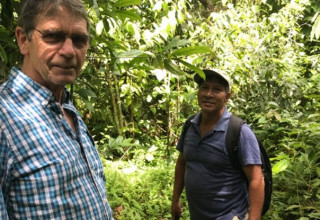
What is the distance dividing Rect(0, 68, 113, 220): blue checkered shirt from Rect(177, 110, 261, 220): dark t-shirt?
3.84ft

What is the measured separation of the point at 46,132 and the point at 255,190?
1.54 metres

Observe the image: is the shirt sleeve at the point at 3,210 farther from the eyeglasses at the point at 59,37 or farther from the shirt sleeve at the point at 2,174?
the eyeglasses at the point at 59,37

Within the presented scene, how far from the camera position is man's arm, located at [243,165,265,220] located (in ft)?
7.05

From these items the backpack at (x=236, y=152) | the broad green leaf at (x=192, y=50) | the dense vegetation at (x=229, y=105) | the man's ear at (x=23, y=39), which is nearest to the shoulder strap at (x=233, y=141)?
the backpack at (x=236, y=152)

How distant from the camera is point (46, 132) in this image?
1052mm

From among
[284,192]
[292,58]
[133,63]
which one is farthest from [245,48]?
[133,63]

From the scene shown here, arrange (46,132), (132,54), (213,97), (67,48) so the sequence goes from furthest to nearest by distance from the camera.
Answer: (213,97), (132,54), (67,48), (46,132)

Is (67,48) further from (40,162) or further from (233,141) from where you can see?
(233,141)

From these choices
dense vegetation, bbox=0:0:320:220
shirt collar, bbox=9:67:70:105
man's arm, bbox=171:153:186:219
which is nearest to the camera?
shirt collar, bbox=9:67:70:105

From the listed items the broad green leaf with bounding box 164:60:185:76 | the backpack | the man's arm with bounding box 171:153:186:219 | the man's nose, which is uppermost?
the man's nose

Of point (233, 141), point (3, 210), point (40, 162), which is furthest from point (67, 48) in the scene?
point (233, 141)

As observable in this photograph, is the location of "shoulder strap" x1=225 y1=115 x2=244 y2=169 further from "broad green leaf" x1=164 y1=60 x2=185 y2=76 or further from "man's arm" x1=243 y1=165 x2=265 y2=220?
"broad green leaf" x1=164 y1=60 x2=185 y2=76

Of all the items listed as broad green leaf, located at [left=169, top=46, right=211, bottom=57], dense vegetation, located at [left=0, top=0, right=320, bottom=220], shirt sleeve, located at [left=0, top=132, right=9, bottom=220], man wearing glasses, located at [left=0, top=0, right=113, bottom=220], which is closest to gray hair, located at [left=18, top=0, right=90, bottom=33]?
man wearing glasses, located at [left=0, top=0, right=113, bottom=220]

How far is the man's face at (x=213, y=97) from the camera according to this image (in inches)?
94.0
